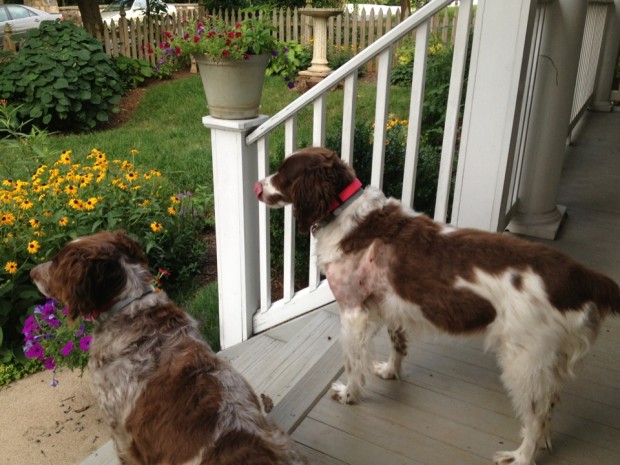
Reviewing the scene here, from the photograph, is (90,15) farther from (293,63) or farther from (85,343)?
(85,343)

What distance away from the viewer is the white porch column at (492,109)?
2668 millimetres

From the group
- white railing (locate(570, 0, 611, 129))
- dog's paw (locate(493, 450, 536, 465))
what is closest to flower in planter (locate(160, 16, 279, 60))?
dog's paw (locate(493, 450, 536, 465))

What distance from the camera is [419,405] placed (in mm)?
2494

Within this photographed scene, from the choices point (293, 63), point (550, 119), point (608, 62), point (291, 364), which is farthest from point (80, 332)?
point (293, 63)

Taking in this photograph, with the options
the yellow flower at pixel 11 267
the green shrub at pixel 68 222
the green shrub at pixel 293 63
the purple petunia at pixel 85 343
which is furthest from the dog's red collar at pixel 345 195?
the green shrub at pixel 293 63

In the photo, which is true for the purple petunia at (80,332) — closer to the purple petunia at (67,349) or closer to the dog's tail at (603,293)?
the purple petunia at (67,349)

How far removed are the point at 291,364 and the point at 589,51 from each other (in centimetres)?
535

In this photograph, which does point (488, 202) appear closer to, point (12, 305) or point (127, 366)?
point (127, 366)

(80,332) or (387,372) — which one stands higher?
(387,372)

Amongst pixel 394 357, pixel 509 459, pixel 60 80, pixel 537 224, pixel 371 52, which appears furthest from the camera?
pixel 60 80

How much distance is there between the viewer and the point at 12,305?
4.06 metres

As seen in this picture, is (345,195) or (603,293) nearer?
(603,293)

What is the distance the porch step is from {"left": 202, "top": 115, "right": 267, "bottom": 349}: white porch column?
193 millimetres

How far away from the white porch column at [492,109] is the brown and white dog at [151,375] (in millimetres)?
1650
